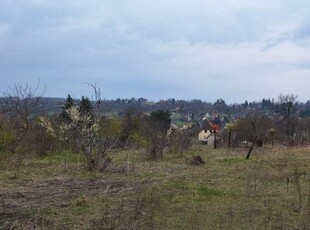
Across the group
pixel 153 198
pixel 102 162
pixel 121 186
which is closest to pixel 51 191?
pixel 121 186

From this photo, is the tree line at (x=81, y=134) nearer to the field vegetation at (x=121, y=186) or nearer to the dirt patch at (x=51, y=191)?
the field vegetation at (x=121, y=186)

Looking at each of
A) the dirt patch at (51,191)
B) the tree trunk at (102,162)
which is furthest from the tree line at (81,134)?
the dirt patch at (51,191)

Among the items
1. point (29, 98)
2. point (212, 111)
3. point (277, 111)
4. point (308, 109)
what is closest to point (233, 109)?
point (212, 111)

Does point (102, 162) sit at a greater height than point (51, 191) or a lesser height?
greater

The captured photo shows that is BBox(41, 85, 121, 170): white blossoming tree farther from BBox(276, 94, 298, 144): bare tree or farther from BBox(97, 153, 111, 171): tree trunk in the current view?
BBox(276, 94, 298, 144): bare tree

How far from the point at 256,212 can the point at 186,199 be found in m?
1.84

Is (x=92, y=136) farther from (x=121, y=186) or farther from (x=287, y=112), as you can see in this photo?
(x=287, y=112)

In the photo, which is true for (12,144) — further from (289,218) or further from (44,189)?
(289,218)

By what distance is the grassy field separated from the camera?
23.0 ft

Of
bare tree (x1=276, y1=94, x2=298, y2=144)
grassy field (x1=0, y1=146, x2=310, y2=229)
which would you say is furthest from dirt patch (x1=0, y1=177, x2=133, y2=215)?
bare tree (x1=276, y1=94, x2=298, y2=144)

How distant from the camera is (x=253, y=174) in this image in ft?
43.5

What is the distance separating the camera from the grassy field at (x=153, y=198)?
7008 millimetres

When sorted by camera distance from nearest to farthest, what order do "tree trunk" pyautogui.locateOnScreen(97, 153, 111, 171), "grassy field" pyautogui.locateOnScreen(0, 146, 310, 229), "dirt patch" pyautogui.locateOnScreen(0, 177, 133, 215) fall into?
"grassy field" pyautogui.locateOnScreen(0, 146, 310, 229), "dirt patch" pyautogui.locateOnScreen(0, 177, 133, 215), "tree trunk" pyautogui.locateOnScreen(97, 153, 111, 171)

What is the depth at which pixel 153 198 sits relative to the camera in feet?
29.0
